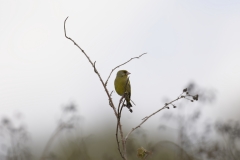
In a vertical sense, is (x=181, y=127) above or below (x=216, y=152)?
above

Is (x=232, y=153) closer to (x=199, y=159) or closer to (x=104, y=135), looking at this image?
(x=199, y=159)

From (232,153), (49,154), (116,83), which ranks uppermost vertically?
(116,83)

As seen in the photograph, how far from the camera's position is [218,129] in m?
4.52

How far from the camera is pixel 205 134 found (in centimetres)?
464

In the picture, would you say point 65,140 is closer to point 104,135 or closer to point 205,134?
point 205,134

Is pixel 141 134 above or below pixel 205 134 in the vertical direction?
above

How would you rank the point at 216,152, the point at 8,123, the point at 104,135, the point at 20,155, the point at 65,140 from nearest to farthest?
the point at 20,155 < the point at 216,152 < the point at 8,123 < the point at 65,140 < the point at 104,135

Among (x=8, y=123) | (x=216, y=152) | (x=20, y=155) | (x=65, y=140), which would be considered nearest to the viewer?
(x=20, y=155)

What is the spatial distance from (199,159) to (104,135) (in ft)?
31.0

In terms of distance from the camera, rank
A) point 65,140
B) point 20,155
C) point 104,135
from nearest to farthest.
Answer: point 20,155 < point 65,140 < point 104,135

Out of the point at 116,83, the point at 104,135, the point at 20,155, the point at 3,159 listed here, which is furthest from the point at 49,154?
the point at 104,135

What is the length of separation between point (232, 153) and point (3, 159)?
2.01 meters

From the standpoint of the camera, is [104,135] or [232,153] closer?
[232,153]

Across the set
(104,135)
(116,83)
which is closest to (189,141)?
(116,83)
